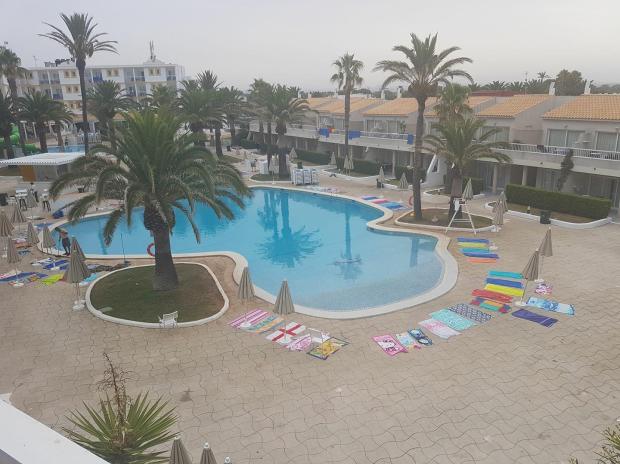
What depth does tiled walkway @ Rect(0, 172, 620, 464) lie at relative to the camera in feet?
31.2

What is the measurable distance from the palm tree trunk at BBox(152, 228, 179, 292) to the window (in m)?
27.4

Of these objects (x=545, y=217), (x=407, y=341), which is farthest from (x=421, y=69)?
(x=407, y=341)

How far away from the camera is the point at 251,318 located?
600 inches

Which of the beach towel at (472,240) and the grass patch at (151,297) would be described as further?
the beach towel at (472,240)

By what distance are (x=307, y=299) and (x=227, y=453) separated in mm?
8960

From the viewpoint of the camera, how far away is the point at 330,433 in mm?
9812

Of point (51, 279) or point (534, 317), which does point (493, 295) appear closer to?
point (534, 317)

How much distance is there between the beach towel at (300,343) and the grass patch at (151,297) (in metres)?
3.52

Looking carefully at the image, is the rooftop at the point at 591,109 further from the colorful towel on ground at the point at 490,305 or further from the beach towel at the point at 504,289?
the colorful towel on ground at the point at 490,305

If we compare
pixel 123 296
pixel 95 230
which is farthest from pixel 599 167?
pixel 95 230

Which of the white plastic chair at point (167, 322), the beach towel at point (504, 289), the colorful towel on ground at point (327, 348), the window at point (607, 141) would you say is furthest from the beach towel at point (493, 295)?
the window at point (607, 141)

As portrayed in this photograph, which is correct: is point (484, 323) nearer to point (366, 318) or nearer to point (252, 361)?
point (366, 318)

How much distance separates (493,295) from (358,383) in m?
7.63

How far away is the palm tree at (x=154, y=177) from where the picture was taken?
50.9 ft
